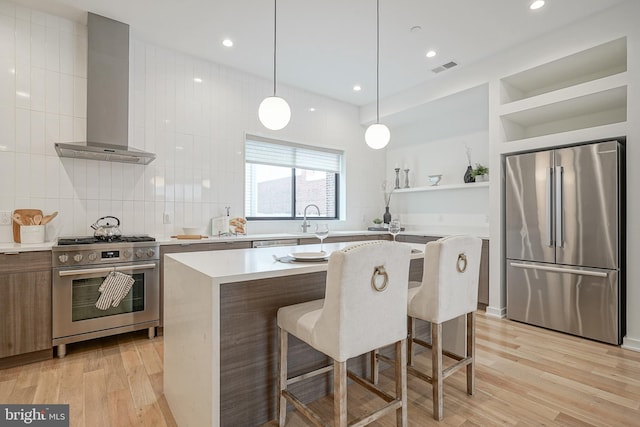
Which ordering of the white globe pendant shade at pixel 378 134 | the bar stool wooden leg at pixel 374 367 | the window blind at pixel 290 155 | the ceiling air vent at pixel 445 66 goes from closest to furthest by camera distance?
the bar stool wooden leg at pixel 374 367 < the white globe pendant shade at pixel 378 134 < the ceiling air vent at pixel 445 66 < the window blind at pixel 290 155

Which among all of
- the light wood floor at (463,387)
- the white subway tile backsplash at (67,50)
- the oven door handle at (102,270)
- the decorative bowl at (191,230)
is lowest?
the light wood floor at (463,387)

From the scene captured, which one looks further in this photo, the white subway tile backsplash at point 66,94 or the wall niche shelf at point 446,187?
the wall niche shelf at point 446,187

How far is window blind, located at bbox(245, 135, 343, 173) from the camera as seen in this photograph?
434 cm

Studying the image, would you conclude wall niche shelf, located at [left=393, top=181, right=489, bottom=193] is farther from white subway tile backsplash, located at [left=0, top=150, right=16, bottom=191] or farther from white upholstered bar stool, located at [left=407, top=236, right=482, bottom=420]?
white subway tile backsplash, located at [left=0, top=150, right=16, bottom=191]

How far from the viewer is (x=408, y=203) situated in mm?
5410

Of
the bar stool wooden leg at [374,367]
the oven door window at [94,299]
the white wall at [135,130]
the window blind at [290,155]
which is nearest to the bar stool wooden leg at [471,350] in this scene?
the bar stool wooden leg at [374,367]

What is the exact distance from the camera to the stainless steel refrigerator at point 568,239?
2811mm

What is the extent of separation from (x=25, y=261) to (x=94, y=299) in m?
0.56

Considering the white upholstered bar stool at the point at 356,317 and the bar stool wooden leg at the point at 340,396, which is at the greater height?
the white upholstered bar stool at the point at 356,317

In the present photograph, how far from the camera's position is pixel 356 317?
140 centimetres

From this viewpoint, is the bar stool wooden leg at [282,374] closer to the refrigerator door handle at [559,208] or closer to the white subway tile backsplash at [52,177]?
the white subway tile backsplash at [52,177]

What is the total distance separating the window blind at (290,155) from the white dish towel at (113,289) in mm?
2056

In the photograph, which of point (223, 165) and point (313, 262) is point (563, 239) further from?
point (223, 165)

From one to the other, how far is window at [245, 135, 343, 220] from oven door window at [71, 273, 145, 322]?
1692 millimetres
